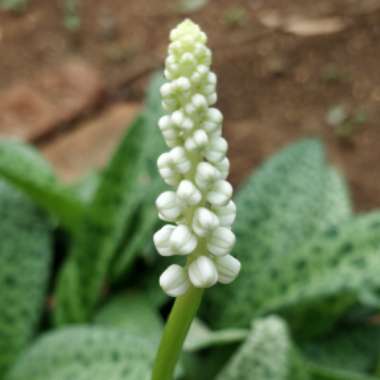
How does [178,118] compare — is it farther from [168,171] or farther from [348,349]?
[348,349]

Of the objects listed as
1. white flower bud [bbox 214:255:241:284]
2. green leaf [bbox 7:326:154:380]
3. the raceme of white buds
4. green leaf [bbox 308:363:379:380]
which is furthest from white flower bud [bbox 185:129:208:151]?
green leaf [bbox 308:363:379:380]

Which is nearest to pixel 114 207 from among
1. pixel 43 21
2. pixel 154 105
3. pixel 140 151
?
pixel 140 151

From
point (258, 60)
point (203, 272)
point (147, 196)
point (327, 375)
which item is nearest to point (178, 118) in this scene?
point (203, 272)

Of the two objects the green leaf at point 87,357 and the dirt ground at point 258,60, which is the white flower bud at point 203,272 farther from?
the dirt ground at point 258,60

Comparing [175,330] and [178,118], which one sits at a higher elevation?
[178,118]

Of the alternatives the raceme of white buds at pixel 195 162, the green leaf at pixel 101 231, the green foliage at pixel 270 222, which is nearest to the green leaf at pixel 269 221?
the green foliage at pixel 270 222

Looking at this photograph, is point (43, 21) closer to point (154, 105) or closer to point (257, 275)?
point (154, 105)

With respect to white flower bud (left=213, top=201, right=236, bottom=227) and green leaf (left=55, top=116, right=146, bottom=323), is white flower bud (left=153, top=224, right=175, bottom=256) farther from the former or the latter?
green leaf (left=55, top=116, right=146, bottom=323)
